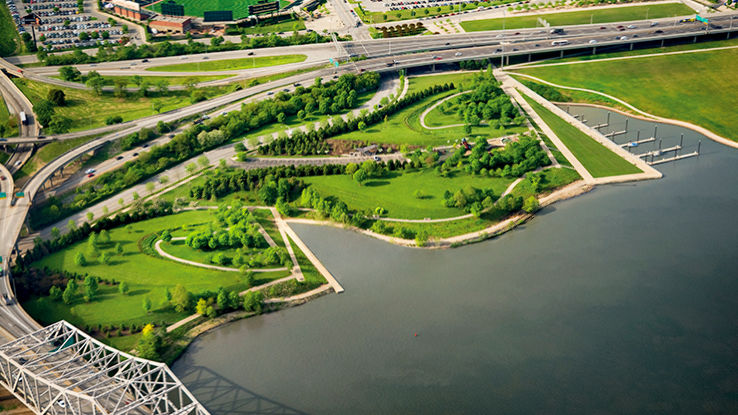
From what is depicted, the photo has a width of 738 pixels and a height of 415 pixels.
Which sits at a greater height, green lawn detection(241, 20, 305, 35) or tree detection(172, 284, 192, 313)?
green lawn detection(241, 20, 305, 35)

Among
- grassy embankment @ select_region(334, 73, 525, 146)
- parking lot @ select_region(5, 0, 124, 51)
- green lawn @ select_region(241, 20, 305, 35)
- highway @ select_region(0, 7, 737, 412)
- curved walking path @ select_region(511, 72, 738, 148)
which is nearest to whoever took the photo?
curved walking path @ select_region(511, 72, 738, 148)

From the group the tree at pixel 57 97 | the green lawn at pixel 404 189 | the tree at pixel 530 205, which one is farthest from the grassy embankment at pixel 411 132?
the tree at pixel 57 97

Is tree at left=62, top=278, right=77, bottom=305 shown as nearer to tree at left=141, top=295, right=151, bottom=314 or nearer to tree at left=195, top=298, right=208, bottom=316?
tree at left=141, top=295, right=151, bottom=314

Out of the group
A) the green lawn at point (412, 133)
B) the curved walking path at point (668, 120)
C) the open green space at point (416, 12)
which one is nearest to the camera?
the curved walking path at point (668, 120)

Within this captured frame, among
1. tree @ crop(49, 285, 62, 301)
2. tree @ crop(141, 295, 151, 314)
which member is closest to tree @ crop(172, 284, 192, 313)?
tree @ crop(141, 295, 151, 314)

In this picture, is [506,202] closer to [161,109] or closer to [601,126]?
[601,126]

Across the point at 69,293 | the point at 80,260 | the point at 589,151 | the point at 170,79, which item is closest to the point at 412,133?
the point at 589,151

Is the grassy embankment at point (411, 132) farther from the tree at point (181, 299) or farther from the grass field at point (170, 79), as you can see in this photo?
the tree at point (181, 299)
